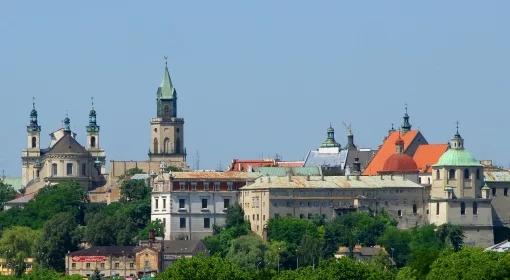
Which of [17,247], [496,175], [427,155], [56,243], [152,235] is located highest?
[427,155]

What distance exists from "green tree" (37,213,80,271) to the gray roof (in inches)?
263

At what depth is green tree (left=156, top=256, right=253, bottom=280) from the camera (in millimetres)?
129750

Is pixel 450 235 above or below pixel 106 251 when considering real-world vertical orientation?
above

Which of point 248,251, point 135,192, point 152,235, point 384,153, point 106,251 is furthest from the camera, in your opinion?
point 135,192

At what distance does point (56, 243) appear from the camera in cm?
18200

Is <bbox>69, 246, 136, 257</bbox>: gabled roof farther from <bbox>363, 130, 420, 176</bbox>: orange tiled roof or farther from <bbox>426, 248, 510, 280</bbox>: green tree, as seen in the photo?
<bbox>426, 248, 510, 280</bbox>: green tree

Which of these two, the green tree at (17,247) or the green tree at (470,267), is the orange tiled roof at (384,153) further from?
the green tree at (470,267)

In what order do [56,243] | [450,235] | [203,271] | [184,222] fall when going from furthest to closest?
[184,222] → [56,243] → [450,235] → [203,271]

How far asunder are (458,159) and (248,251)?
61.0 ft

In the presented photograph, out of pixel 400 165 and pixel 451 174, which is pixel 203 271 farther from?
pixel 400 165

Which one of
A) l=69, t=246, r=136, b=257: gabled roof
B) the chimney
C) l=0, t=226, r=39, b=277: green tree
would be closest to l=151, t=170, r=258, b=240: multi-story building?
the chimney

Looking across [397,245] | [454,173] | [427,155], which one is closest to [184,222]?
[397,245]

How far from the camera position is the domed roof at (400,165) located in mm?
189125

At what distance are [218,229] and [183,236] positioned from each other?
217 cm
